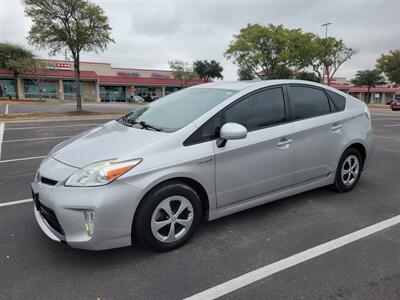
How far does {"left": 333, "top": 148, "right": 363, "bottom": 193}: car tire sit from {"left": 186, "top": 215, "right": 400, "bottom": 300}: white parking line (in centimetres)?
93

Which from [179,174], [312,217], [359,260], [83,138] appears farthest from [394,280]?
[83,138]

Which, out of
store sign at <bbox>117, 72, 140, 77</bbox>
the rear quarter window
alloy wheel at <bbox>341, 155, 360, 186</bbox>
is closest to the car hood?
the rear quarter window

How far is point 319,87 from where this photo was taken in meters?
4.41

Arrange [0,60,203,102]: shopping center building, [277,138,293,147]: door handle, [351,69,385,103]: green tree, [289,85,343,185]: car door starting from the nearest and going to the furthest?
[277,138,293,147]: door handle < [289,85,343,185]: car door < [0,60,203,102]: shopping center building < [351,69,385,103]: green tree

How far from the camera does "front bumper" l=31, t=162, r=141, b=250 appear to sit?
2.62 m

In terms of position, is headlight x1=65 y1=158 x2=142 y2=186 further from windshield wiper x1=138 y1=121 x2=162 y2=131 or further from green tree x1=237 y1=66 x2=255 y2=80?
green tree x1=237 y1=66 x2=255 y2=80

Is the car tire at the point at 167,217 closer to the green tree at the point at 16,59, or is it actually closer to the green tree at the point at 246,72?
the green tree at the point at 246,72

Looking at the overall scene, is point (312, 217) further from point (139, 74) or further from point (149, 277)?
point (139, 74)

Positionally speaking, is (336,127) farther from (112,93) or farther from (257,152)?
(112,93)

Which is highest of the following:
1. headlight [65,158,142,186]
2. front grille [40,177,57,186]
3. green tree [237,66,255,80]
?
green tree [237,66,255,80]

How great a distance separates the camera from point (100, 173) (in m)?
2.70

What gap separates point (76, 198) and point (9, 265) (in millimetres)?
951

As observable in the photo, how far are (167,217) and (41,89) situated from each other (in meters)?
52.3

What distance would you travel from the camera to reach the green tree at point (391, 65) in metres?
47.5
